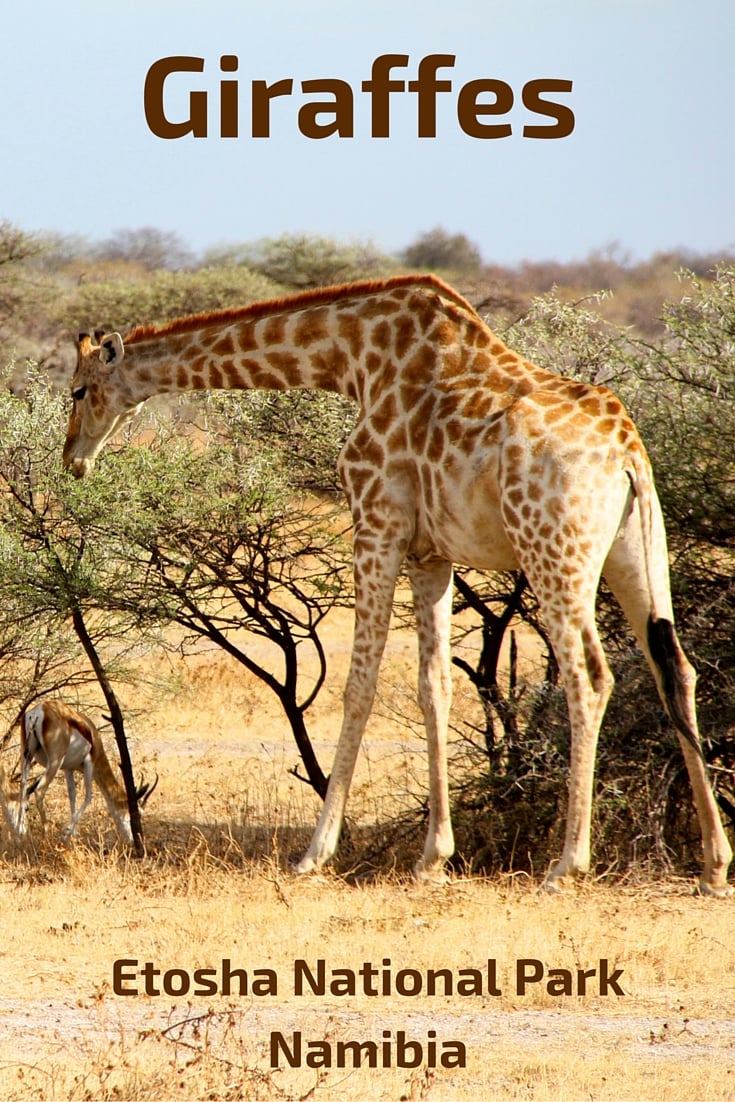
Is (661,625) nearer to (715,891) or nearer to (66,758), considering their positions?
(715,891)

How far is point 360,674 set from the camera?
935 centimetres

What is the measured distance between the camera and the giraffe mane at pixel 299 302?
31.6ft

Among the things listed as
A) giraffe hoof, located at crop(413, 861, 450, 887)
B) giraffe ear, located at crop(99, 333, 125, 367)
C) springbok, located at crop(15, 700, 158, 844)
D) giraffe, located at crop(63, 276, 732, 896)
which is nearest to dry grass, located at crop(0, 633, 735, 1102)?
giraffe hoof, located at crop(413, 861, 450, 887)

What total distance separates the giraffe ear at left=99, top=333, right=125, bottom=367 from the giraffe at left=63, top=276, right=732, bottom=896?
0.02m

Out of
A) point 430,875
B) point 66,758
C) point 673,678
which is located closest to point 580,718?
point 673,678

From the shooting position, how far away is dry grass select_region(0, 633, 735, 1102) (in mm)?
5930

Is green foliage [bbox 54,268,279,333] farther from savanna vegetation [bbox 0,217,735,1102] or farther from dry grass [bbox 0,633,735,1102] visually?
dry grass [bbox 0,633,735,1102]

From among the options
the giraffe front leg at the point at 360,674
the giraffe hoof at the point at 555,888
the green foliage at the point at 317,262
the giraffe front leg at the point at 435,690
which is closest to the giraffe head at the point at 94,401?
the giraffe front leg at the point at 360,674

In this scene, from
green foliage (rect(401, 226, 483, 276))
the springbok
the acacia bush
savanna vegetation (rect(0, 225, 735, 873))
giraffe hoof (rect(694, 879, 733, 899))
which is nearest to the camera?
giraffe hoof (rect(694, 879, 733, 899))

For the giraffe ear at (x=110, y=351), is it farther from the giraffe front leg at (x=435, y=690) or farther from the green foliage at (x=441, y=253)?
the green foliage at (x=441, y=253)

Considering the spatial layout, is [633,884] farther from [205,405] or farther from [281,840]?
[205,405]

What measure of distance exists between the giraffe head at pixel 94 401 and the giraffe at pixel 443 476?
0.04ft

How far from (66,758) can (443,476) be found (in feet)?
15.5

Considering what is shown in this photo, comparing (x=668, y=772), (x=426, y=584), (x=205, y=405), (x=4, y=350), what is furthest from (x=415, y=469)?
(x=4, y=350)
